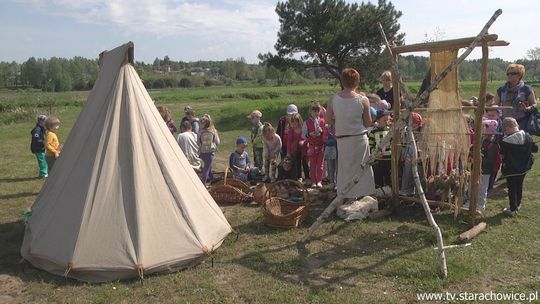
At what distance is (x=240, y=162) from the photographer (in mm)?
8883

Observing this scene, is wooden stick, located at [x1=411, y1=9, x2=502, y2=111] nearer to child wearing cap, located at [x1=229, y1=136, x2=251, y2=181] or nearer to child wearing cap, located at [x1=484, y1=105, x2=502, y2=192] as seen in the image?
child wearing cap, located at [x1=484, y1=105, x2=502, y2=192]

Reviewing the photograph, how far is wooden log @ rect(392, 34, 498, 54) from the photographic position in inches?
202

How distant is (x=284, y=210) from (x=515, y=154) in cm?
347

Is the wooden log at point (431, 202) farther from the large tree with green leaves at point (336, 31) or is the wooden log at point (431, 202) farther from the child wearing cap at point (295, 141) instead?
the large tree with green leaves at point (336, 31)

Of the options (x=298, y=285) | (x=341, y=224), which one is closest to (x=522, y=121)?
(x=341, y=224)

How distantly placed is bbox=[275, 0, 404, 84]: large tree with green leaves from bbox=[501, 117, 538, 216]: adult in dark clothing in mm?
15651

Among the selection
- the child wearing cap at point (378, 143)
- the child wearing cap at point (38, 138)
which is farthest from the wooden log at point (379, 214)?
the child wearing cap at point (38, 138)

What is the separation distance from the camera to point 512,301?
3.94 m

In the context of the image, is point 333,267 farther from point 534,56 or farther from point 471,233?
point 534,56

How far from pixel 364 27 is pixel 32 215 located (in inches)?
749

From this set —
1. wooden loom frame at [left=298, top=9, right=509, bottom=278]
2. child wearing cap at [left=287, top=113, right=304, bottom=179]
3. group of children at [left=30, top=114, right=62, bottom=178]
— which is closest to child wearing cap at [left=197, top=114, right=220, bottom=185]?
child wearing cap at [left=287, top=113, right=304, bottom=179]

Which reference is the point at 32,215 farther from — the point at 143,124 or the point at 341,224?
the point at 341,224

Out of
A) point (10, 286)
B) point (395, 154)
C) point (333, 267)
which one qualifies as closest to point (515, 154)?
point (395, 154)

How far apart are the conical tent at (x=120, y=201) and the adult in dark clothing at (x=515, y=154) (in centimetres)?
419
